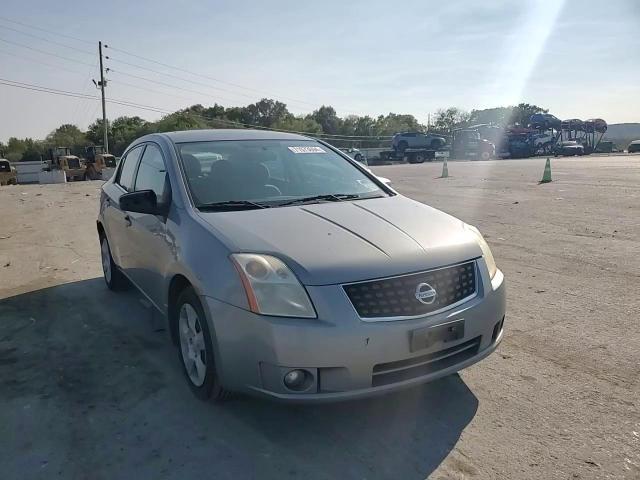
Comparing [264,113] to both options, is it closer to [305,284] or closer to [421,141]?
[421,141]

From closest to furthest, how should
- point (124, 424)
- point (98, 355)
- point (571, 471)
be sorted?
point (571, 471) → point (124, 424) → point (98, 355)

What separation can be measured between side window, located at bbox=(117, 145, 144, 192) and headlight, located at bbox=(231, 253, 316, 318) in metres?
2.60

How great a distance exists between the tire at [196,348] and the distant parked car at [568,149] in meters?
51.8

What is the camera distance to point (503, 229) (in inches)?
336

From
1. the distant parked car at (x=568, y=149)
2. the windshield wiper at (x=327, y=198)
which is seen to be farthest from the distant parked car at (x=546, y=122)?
the windshield wiper at (x=327, y=198)

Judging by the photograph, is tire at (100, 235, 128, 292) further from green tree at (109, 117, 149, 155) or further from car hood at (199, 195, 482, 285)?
green tree at (109, 117, 149, 155)

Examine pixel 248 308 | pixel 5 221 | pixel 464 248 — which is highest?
pixel 464 248

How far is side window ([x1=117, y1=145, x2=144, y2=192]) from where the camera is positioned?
497 cm

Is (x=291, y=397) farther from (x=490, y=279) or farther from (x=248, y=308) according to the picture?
(x=490, y=279)

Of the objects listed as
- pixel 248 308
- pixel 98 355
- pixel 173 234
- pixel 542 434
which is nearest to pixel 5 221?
pixel 98 355

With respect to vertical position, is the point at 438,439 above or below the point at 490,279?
below

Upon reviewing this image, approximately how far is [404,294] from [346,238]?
0.50m

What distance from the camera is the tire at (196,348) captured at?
303 centimetres

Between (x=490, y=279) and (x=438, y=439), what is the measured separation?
0.97 metres
